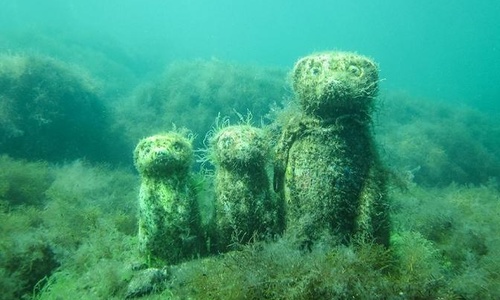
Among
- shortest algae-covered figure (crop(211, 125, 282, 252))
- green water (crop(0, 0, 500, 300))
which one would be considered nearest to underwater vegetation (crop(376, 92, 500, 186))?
green water (crop(0, 0, 500, 300))

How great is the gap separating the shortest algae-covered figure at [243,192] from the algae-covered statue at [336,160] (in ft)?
1.02

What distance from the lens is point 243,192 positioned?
493cm

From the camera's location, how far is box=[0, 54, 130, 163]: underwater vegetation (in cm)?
1132

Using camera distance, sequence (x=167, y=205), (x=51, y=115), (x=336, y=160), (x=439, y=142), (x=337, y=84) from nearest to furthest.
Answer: (x=337, y=84)
(x=336, y=160)
(x=167, y=205)
(x=51, y=115)
(x=439, y=142)

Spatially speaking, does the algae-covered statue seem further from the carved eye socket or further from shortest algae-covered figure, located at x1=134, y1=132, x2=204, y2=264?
shortest algae-covered figure, located at x1=134, y1=132, x2=204, y2=264

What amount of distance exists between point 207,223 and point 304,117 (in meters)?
2.01

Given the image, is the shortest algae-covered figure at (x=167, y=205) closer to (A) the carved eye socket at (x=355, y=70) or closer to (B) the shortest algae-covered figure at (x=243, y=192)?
(B) the shortest algae-covered figure at (x=243, y=192)

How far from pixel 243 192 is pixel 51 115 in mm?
9705

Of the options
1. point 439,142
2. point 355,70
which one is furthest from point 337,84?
point 439,142

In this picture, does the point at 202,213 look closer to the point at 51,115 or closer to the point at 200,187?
the point at 200,187

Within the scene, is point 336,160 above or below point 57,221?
above

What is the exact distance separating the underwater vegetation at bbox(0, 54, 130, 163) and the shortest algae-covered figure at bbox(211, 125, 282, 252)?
8.64 metres

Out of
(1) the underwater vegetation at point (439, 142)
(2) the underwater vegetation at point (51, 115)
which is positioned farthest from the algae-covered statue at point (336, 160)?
(2) the underwater vegetation at point (51, 115)

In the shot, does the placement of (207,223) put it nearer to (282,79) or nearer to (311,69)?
(311,69)
